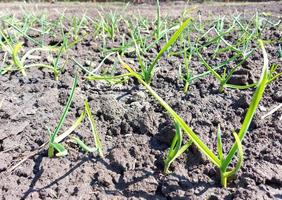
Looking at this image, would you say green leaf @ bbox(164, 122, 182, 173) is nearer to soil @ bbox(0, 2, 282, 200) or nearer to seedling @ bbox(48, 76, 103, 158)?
soil @ bbox(0, 2, 282, 200)

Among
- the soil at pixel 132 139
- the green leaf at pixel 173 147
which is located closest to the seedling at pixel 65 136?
the soil at pixel 132 139

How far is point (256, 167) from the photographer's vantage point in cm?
109

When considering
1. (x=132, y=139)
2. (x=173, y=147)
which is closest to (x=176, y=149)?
(x=173, y=147)

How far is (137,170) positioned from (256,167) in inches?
13.7

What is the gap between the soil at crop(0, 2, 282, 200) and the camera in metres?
1.03

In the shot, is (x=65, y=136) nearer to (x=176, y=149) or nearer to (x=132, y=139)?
(x=132, y=139)

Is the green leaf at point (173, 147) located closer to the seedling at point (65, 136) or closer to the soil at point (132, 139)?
the soil at point (132, 139)

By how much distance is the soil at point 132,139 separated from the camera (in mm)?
1029

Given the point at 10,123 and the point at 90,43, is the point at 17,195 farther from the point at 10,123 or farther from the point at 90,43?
the point at 90,43

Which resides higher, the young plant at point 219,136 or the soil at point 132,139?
the young plant at point 219,136

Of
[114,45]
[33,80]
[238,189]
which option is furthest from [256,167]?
[114,45]

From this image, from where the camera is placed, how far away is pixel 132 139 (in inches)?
47.4

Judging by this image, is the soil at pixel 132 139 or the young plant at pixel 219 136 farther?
the soil at pixel 132 139

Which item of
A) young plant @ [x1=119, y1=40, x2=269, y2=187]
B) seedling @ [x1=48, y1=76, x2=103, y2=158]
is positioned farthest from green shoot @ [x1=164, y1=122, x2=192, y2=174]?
seedling @ [x1=48, y1=76, x2=103, y2=158]
